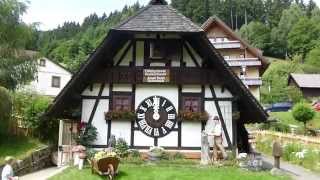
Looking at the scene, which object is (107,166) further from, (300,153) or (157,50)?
(300,153)

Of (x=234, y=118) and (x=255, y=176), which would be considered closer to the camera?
(x=255, y=176)

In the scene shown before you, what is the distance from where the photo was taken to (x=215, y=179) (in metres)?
16.9

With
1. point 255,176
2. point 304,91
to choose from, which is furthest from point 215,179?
point 304,91

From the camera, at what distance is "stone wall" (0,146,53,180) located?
77.5 ft

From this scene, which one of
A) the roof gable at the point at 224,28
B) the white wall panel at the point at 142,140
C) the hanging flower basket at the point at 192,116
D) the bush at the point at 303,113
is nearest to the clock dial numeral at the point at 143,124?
the white wall panel at the point at 142,140

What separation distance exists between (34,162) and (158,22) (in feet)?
31.2

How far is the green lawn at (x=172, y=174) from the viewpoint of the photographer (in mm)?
17078

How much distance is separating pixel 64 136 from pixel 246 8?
136 meters

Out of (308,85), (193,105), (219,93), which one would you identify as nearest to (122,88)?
(193,105)

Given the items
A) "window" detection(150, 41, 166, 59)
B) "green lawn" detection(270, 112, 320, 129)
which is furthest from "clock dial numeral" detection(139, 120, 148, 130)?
"green lawn" detection(270, 112, 320, 129)

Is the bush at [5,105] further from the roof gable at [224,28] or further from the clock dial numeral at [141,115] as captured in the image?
the roof gable at [224,28]

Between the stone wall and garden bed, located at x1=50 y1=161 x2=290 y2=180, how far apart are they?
617 cm

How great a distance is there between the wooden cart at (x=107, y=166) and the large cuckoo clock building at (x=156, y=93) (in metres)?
3.89

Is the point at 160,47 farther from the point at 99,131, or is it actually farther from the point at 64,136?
the point at 64,136
